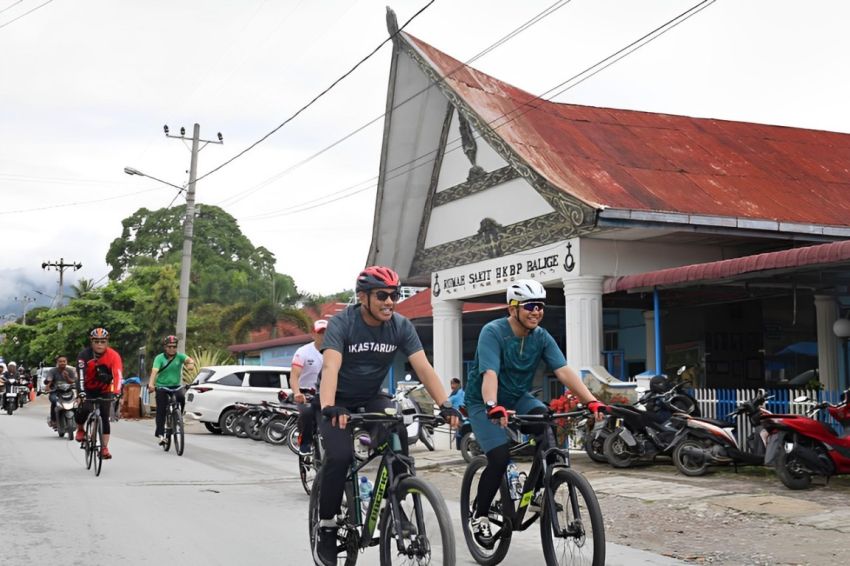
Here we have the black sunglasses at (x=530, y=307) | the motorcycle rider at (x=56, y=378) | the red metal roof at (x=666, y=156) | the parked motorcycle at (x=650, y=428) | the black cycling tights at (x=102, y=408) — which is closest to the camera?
the black sunglasses at (x=530, y=307)

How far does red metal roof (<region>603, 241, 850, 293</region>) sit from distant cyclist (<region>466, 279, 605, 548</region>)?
22.3 feet

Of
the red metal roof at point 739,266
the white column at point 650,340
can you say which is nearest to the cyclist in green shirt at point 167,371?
the red metal roof at point 739,266

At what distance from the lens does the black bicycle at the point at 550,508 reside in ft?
18.4

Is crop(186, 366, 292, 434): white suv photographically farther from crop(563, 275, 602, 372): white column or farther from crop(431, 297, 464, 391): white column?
crop(563, 275, 602, 372): white column

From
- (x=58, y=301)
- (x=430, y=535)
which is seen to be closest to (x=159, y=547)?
(x=430, y=535)

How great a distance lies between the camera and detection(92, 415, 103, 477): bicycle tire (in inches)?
493

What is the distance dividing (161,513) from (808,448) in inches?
265

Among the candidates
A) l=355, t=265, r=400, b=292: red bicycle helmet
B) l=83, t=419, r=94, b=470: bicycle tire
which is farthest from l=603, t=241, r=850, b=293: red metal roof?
l=83, t=419, r=94, b=470: bicycle tire

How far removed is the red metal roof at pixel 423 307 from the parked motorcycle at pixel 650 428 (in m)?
9.99

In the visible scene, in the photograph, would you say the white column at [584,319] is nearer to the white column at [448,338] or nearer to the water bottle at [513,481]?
the white column at [448,338]

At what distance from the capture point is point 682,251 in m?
18.3

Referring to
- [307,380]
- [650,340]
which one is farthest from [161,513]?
[650,340]

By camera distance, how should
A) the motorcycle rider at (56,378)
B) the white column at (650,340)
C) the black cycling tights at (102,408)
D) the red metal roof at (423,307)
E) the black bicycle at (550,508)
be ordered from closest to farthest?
1. the black bicycle at (550,508)
2. the black cycling tights at (102,408)
3. the motorcycle rider at (56,378)
4. the white column at (650,340)
5. the red metal roof at (423,307)

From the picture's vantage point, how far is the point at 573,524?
226 inches
